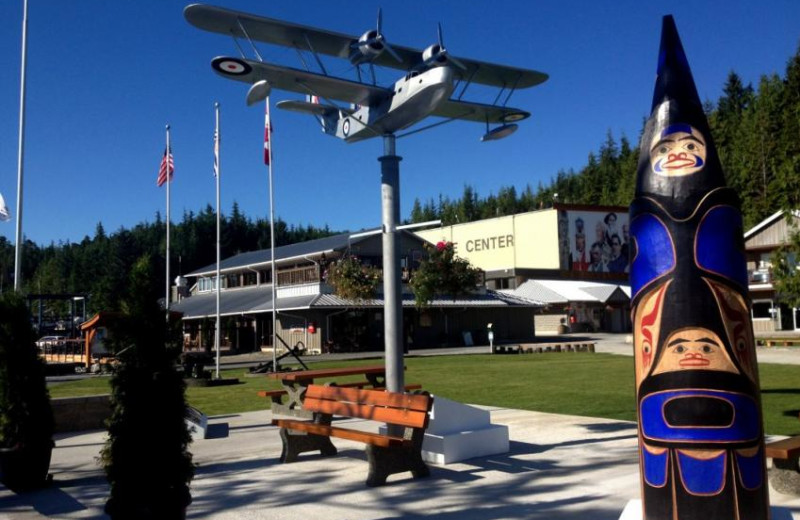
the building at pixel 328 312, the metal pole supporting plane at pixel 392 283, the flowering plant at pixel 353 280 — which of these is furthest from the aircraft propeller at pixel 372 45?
the building at pixel 328 312

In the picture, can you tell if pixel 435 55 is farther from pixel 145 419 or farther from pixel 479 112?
pixel 145 419

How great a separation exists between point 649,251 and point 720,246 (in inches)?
18.0

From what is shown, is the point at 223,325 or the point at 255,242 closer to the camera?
the point at 223,325

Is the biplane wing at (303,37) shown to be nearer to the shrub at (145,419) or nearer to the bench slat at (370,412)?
the shrub at (145,419)

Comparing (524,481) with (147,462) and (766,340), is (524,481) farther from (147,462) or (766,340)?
(766,340)

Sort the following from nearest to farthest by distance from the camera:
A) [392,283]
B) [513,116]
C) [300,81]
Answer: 1. [392,283]
2. [300,81]
3. [513,116]

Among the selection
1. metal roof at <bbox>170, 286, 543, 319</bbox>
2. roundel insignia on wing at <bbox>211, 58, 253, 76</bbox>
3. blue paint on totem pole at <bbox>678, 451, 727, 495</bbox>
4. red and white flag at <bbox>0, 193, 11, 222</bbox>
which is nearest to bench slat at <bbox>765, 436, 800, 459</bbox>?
blue paint on totem pole at <bbox>678, 451, 727, 495</bbox>

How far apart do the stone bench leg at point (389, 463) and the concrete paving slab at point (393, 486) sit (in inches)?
4.8

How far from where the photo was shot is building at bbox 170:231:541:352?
41750 mm

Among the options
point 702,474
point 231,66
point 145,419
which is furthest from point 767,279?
point 145,419

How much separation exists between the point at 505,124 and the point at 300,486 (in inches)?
244

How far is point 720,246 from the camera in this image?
4.91 m

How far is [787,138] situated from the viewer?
208 ft

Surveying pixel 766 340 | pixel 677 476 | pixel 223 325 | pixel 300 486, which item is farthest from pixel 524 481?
pixel 223 325
